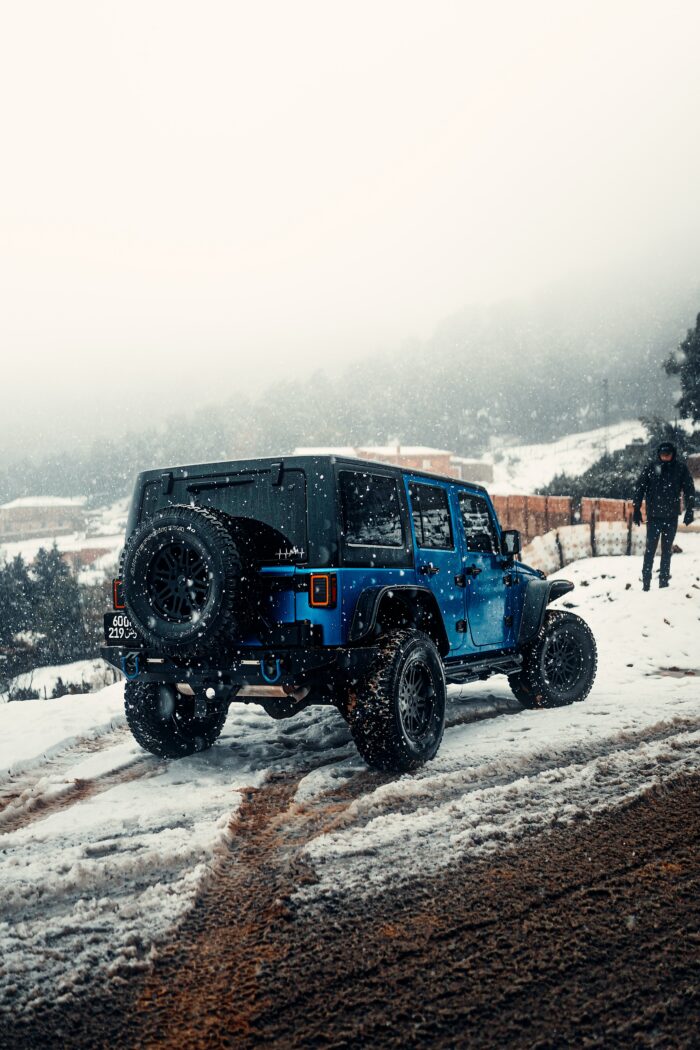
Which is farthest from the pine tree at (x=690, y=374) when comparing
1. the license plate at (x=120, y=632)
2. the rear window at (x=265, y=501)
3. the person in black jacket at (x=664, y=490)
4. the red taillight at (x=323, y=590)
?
the license plate at (x=120, y=632)

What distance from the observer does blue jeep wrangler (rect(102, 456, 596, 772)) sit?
4.52m

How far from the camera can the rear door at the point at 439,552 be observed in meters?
5.62

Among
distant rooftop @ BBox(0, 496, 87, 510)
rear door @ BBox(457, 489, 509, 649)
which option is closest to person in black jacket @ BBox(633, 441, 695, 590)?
rear door @ BBox(457, 489, 509, 649)

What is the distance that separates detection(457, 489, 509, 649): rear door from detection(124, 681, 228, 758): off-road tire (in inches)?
84.0

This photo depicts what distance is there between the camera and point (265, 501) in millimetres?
4945

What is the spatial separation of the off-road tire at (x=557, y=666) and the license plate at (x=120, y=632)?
3.53 metres

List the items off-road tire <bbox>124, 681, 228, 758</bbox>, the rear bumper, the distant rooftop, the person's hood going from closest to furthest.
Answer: the rear bumper → off-road tire <bbox>124, 681, 228, 758</bbox> → the person's hood → the distant rooftop

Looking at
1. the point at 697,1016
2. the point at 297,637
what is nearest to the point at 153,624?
the point at 297,637

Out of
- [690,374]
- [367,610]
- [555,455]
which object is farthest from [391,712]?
[555,455]

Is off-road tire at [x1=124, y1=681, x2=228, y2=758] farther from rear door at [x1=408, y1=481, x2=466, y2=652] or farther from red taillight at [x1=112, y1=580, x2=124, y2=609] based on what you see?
rear door at [x1=408, y1=481, x2=466, y2=652]

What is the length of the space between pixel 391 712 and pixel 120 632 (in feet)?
6.25

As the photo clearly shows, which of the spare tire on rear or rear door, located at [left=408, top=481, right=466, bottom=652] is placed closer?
the spare tire on rear

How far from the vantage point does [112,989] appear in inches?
99.2

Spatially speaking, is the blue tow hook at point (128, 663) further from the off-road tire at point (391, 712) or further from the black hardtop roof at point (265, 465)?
the off-road tire at point (391, 712)
